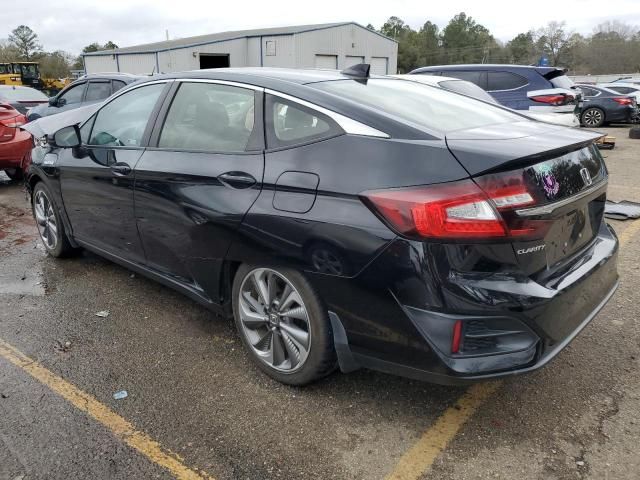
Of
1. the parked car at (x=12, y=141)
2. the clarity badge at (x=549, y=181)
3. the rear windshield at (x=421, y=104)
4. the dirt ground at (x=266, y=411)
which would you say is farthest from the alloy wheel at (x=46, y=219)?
→ the clarity badge at (x=549, y=181)

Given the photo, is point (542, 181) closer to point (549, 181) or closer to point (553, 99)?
point (549, 181)

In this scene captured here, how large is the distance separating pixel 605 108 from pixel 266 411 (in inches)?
726

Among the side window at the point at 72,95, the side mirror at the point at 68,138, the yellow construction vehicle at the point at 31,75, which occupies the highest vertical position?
the yellow construction vehicle at the point at 31,75

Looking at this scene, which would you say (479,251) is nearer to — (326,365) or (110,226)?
(326,365)

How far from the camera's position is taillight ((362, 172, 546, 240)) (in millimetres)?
2146

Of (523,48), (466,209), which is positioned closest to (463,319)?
(466,209)

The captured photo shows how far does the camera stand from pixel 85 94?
1032 centimetres

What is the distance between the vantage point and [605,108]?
17625 mm

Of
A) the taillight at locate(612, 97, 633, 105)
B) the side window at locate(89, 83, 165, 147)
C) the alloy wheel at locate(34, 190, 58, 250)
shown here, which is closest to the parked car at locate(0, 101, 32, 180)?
the alloy wheel at locate(34, 190, 58, 250)

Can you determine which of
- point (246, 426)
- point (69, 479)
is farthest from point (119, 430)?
point (246, 426)

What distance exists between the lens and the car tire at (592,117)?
17797mm

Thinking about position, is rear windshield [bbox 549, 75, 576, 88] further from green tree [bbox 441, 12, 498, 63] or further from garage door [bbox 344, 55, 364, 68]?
green tree [bbox 441, 12, 498, 63]

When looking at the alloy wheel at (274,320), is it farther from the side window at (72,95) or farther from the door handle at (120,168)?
the side window at (72,95)

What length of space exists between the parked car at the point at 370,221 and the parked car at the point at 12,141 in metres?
5.87
